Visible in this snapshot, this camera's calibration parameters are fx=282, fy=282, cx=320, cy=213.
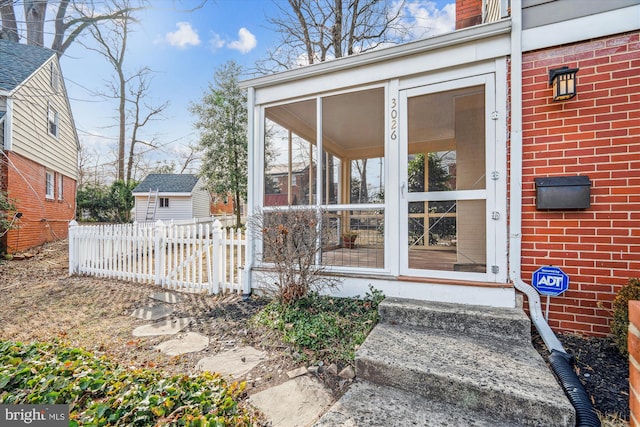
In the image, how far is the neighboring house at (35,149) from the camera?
720cm

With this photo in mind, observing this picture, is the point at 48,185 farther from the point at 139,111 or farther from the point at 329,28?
the point at 139,111

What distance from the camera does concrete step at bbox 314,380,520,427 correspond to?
1627 mm

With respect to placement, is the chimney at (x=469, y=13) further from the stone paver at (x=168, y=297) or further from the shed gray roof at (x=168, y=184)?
the shed gray roof at (x=168, y=184)

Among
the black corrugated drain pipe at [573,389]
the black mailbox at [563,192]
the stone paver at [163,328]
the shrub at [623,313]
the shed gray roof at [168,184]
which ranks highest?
the shed gray roof at [168,184]

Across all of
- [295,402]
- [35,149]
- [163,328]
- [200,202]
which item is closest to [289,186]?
[163,328]

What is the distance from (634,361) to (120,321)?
4.48 m

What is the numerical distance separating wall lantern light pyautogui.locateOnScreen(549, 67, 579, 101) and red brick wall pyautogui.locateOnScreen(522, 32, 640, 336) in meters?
0.10

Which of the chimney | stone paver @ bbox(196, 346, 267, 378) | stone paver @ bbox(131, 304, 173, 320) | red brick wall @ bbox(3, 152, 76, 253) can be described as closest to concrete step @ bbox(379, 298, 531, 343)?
stone paver @ bbox(196, 346, 267, 378)

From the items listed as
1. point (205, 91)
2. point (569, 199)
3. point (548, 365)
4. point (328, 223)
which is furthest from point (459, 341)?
point (205, 91)

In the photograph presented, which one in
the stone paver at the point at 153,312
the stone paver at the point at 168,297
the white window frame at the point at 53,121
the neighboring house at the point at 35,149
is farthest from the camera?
the white window frame at the point at 53,121

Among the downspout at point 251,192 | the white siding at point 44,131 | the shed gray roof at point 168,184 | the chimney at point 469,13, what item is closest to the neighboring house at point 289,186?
the downspout at point 251,192

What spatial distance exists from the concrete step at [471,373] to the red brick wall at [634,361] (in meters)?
0.59

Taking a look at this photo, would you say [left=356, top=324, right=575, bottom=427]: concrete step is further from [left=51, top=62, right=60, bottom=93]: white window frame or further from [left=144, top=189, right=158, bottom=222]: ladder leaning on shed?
[left=144, top=189, right=158, bottom=222]: ladder leaning on shed

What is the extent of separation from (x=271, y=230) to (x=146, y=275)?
10.7 feet
